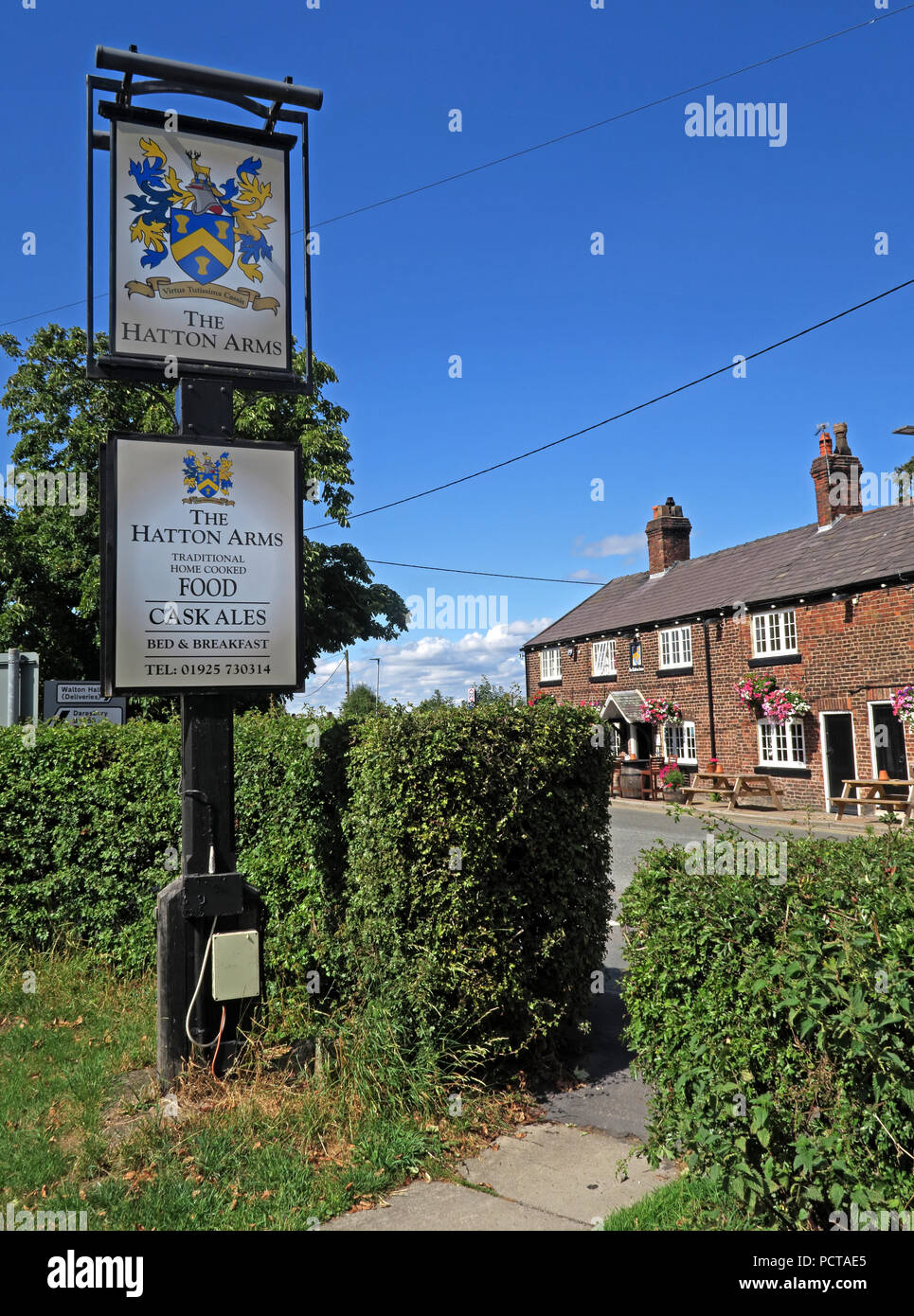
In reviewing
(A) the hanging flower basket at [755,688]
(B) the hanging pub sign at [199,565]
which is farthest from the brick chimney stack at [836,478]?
(B) the hanging pub sign at [199,565]

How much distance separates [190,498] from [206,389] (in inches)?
28.7

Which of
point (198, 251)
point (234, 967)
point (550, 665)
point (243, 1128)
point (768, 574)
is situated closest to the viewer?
point (243, 1128)

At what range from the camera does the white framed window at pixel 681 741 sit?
2733cm

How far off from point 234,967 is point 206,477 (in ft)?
9.32

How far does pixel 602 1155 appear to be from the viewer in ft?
14.0

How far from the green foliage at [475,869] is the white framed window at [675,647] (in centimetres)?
2315

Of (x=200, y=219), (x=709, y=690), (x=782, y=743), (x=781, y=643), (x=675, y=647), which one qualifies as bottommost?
(x=782, y=743)

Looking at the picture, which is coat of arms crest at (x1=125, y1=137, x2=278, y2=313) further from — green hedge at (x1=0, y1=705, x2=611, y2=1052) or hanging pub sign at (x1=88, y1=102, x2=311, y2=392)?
green hedge at (x1=0, y1=705, x2=611, y2=1052)

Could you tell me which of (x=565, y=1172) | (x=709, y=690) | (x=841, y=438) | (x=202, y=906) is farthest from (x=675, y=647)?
(x=565, y=1172)

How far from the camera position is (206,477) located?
5367mm

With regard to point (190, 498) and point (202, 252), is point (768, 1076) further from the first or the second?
point (202, 252)

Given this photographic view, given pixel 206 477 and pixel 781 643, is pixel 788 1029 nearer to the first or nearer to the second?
pixel 206 477

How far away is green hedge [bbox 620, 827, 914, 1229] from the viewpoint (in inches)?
112

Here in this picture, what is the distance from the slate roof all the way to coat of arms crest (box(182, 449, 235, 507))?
1816 cm
